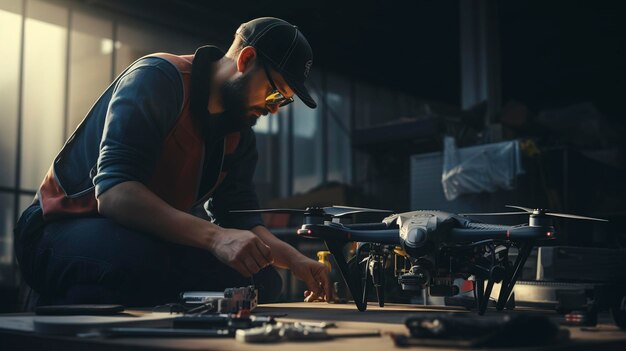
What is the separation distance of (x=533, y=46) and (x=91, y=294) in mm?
7344

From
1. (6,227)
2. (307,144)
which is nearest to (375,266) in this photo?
(6,227)

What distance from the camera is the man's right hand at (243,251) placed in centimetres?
124

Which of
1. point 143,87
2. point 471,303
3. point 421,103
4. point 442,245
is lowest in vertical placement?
point 471,303

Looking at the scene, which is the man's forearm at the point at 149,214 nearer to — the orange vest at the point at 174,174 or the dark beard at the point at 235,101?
the orange vest at the point at 174,174

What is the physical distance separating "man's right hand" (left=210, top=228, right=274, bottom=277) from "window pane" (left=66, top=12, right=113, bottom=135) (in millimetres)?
5215

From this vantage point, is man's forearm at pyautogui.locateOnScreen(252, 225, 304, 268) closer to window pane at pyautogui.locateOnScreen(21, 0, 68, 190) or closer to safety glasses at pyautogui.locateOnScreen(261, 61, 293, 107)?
safety glasses at pyautogui.locateOnScreen(261, 61, 293, 107)

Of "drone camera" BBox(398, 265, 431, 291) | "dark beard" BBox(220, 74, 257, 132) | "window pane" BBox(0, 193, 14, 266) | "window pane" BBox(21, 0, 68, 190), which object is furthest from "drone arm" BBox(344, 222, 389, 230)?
"window pane" BBox(21, 0, 68, 190)

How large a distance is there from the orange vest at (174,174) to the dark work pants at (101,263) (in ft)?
0.13

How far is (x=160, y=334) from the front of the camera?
2.64 ft

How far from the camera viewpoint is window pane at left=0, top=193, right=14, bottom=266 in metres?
5.59

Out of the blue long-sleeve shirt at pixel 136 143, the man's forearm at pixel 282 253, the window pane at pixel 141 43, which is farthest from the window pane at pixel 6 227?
the man's forearm at pixel 282 253

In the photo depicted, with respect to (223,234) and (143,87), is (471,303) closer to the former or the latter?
(223,234)

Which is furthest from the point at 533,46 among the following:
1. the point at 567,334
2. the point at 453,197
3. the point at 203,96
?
the point at 567,334

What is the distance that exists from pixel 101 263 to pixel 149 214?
159 millimetres
